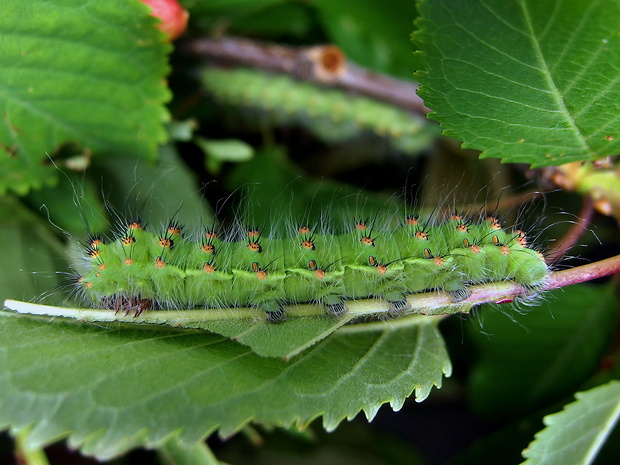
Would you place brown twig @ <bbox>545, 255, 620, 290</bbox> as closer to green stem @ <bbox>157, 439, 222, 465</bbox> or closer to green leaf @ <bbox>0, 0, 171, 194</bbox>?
green stem @ <bbox>157, 439, 222, 465</bbox>

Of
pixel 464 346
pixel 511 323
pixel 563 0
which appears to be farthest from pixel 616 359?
pixel 563 0

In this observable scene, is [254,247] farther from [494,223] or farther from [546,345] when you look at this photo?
[546,345]

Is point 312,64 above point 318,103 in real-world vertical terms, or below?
above

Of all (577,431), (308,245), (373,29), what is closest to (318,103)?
(373,29)

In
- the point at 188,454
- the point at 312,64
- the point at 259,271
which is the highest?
the point at 312,64

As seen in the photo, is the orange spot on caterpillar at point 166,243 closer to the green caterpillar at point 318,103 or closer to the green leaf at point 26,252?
the green leaf at point 26,252

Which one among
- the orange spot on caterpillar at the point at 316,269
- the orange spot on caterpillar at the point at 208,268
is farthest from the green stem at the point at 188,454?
the orange spot on caterpillar at the point at 316,269
